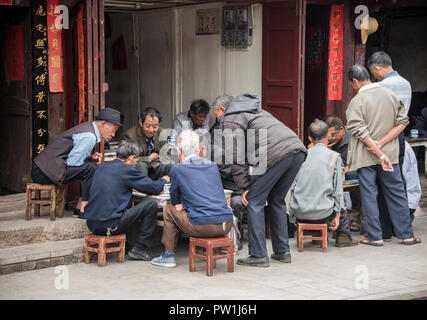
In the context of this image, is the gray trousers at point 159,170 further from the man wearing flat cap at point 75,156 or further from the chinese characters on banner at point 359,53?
the chinese characters on banner at point 359,53

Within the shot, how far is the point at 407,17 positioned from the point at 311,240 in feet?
25.9

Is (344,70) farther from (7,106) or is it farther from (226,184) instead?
(7,106)

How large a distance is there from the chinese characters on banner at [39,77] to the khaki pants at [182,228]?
2.52 metres

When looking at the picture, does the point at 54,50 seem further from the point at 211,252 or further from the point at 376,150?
the point at 376,150

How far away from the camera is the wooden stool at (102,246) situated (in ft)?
23.8

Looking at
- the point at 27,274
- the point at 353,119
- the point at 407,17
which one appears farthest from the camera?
the point at 407,17

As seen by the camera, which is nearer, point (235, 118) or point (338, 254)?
point (235, 118)

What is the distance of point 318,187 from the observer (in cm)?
790

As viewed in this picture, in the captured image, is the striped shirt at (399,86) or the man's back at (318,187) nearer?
the man's back at (318,187)

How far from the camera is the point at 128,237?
7.93 metres

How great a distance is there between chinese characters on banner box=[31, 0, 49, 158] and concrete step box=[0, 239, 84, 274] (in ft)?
5.60

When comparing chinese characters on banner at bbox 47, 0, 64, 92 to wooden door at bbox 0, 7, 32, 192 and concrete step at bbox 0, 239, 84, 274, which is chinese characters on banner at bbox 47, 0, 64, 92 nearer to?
wooden door at bbox 0, 7, 32, 192

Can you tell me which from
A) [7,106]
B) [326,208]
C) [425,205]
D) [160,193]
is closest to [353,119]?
[326,208]

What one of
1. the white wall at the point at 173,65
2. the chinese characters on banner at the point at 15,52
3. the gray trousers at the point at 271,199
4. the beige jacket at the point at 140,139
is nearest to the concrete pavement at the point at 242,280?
the gray trousers at the point at 271,199
